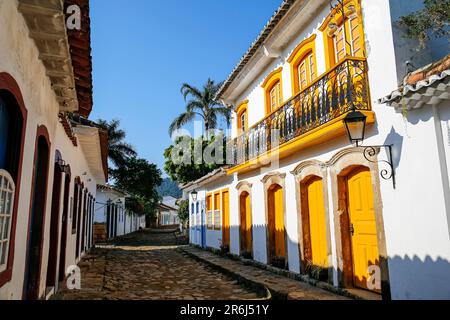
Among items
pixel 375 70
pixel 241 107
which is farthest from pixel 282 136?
pixel 241 107

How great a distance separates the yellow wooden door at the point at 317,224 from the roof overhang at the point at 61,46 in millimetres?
4858

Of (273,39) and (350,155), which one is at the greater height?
(273,39)

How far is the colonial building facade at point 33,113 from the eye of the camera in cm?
343

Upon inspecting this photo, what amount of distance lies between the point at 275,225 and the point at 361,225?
3687mm

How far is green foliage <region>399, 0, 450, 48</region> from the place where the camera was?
5094 millimetres

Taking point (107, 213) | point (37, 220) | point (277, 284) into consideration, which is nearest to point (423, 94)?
point (277, 284)

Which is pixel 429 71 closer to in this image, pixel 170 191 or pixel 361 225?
pixel 361 225

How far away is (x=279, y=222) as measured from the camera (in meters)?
9.55

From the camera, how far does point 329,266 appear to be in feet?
22.7

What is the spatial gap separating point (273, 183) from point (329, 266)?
298cm

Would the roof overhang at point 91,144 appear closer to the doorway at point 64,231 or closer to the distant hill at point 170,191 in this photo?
the doorway at point 64,231

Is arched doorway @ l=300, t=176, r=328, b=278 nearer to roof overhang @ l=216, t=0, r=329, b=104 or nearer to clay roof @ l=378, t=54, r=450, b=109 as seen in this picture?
clay roof @ l=378, t=54, r=450, b=109
